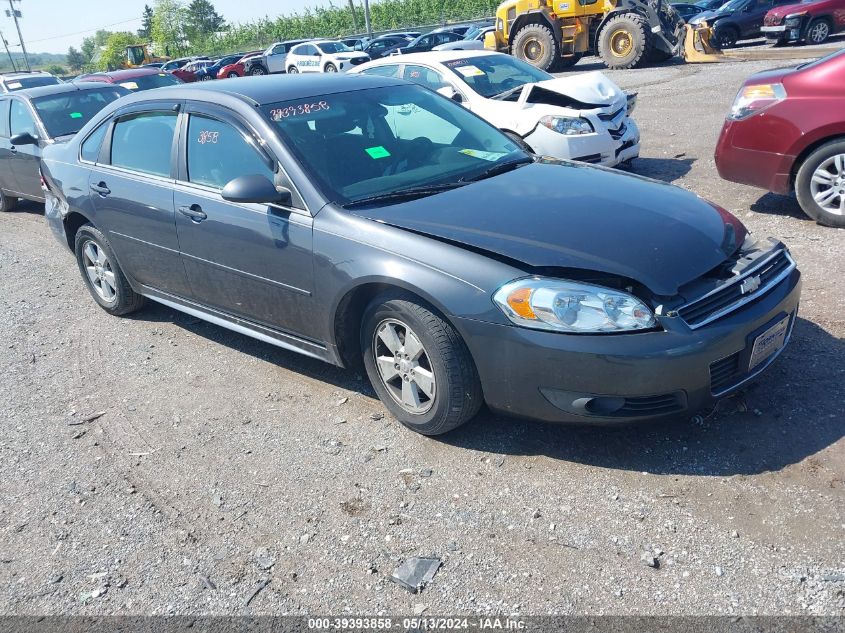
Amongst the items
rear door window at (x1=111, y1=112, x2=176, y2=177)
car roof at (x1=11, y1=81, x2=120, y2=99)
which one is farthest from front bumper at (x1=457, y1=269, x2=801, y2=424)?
car roof at (x1=11, y1=81, x2=120, y2=99)

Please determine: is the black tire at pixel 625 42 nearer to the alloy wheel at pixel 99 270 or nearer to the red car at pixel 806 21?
the red car at pixel 806 21

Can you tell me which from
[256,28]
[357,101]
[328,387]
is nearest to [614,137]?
[357,101]

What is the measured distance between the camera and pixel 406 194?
156 inches

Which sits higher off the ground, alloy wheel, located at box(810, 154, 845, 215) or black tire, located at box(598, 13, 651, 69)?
black tire, located at box(598, 13, 651, 69)

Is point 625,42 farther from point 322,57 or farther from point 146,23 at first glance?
point 146,23

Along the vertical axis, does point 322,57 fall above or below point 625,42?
above

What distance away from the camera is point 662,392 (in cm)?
316

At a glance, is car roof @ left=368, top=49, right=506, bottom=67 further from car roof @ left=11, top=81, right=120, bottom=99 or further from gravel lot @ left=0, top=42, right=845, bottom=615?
gravel lot @ left=0, top=42, right=845, bottom=615

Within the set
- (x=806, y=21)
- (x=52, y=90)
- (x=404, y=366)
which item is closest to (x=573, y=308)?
(x=404, y=366)

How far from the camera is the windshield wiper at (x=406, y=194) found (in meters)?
3.87

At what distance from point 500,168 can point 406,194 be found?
726mm

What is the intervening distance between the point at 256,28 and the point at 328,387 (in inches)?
3048

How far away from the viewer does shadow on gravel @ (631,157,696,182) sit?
850 centimetres

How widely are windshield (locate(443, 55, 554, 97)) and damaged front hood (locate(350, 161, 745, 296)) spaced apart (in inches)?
206
